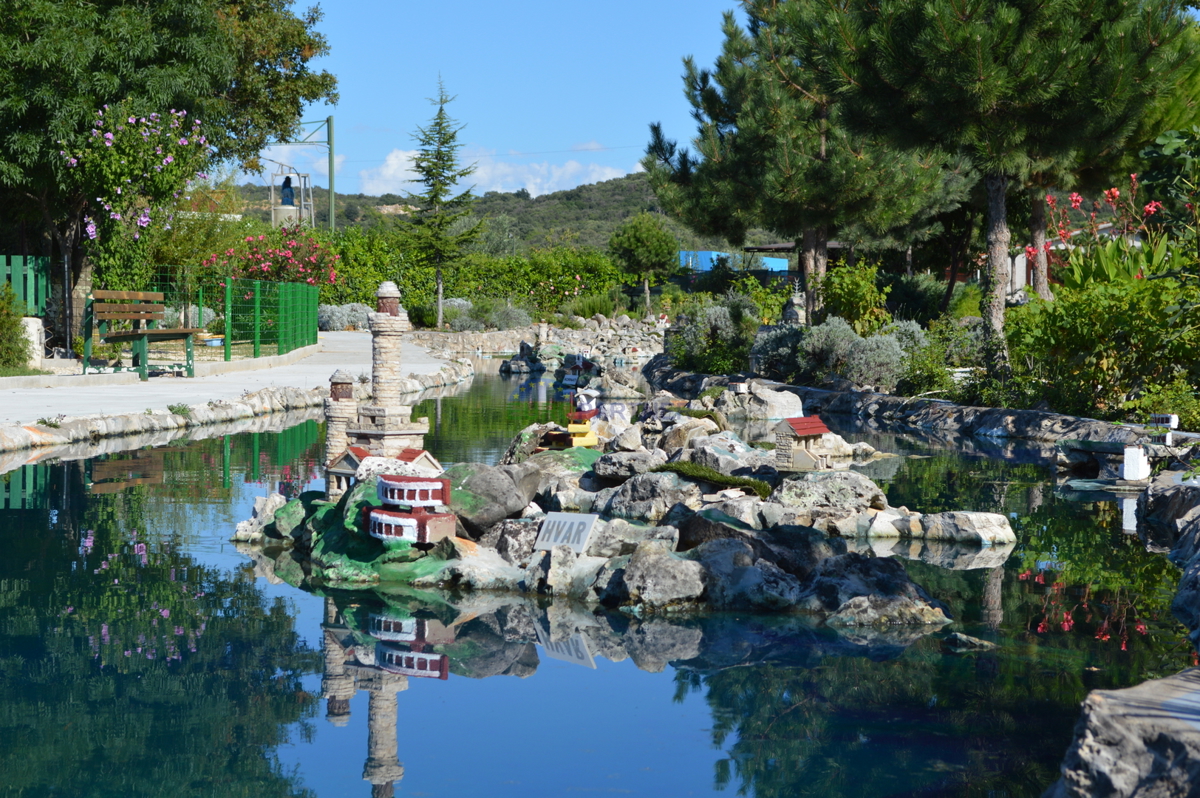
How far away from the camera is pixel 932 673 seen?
4.52m

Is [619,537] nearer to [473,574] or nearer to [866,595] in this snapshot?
[473,574]

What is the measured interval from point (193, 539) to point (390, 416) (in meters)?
1.61

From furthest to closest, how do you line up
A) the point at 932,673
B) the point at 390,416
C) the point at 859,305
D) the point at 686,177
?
the point at 686,177
the point at 859,305
the point at 390,416
the point at 932,673

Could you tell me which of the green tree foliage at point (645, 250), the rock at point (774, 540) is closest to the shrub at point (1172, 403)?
the rock at point (774, 540)

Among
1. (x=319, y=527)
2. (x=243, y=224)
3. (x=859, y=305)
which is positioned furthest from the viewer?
(x=243, y=224)

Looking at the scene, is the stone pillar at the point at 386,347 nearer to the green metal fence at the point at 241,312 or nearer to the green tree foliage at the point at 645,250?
the green metal fence at the point at 241,312

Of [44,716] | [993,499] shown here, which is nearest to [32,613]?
[44,716]

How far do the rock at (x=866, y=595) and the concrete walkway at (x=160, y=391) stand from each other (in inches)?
337

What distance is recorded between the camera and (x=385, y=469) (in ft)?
21.9

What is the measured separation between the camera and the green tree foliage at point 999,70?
12586 mm

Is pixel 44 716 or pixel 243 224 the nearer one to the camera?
pixel 44 716

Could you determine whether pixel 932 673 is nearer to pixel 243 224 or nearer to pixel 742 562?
pixel 742 562

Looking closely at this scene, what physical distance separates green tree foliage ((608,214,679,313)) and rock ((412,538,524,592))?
132 feet

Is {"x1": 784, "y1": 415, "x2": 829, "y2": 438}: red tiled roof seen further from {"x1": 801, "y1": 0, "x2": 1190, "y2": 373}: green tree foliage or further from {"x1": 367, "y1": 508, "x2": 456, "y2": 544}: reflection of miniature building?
{"x1": 801, "y1": 0, "x2": 1190, "y2": 373}: green tree foliage
